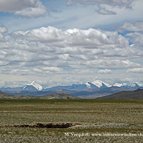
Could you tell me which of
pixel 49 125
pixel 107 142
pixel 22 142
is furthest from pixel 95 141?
pixel 49 125

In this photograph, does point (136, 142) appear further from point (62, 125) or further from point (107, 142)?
point (62, 125)

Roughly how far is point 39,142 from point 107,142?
20.0 feet

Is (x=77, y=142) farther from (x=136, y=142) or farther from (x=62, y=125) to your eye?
(x=62, y=125)

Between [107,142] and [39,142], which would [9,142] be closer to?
[39,142]

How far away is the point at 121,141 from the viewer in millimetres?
37219

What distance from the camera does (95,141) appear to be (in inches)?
1448

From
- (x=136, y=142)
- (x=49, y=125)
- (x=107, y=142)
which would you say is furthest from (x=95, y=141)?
(x=49, y=125)

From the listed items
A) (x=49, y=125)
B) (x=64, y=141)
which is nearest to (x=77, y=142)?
(x=64, y=141)

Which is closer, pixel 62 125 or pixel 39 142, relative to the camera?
pixel 39 142

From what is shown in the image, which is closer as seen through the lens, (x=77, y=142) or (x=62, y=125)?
(x=77, y=142)

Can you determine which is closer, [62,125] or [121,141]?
[121,141]

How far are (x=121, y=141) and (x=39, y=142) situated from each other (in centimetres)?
758

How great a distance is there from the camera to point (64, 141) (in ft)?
121

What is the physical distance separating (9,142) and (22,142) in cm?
113
